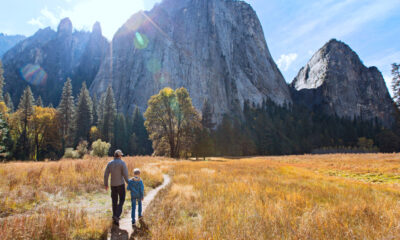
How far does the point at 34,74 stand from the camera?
134125mm

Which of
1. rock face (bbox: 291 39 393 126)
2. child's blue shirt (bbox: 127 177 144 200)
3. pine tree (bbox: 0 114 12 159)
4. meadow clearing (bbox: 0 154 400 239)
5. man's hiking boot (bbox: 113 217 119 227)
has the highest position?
rock face (bbox: 291 39 393 126)

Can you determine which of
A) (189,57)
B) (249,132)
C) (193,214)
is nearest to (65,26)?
(189,57)

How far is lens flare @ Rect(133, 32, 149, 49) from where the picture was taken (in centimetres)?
9674

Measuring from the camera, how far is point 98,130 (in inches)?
2226

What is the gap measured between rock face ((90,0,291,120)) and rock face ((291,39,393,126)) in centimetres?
5138

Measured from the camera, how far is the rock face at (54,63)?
4892 inches

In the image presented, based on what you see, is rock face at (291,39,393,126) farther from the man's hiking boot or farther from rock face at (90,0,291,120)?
the man's hiking boot

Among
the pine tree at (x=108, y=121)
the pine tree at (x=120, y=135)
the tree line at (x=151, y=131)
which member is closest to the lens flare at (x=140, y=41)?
the tree line at (x=151, y=131)

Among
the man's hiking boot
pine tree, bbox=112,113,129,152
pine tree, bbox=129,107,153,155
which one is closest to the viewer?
the man's hiking boot

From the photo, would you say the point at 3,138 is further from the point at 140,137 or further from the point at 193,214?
the point at 193,214

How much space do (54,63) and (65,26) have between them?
38.7 metres

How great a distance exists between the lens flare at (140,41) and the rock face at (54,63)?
3569 centimetres

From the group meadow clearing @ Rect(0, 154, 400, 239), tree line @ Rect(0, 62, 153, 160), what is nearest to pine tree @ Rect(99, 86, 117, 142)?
tree line @ Rect(0, 62, 153, 160)

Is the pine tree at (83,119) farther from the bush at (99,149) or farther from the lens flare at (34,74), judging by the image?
the lens flare at (34,74)
